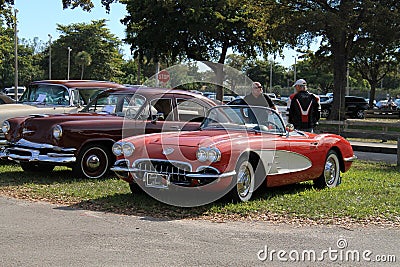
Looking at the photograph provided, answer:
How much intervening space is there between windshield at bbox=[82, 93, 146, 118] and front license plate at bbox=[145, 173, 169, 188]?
120 inches

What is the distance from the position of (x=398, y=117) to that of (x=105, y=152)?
3292 cm

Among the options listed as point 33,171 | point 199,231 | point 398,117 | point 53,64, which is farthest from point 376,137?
point 53,64

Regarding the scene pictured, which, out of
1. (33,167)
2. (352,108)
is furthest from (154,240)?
(352,108)

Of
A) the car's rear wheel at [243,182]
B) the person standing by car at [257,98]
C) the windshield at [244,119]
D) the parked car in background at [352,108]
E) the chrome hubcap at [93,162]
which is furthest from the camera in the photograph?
the parked car in background at [352,108]

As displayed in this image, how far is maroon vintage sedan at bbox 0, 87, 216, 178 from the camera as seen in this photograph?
396 inches

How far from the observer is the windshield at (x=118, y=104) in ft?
35.3

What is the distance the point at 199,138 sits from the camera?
794cm

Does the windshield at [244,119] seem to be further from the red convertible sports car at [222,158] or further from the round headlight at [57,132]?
the round headlight at [57,132]

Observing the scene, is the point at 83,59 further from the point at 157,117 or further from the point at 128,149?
the point at 128,149

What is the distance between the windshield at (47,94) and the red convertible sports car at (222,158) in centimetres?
516

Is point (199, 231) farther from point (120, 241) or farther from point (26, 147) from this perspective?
point (26, 147)

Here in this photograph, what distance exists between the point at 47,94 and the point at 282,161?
6.96 meters

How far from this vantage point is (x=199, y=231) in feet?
21.9

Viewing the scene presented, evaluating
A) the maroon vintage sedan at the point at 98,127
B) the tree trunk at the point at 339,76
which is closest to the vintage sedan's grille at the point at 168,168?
the maroon vintage sedan at the point at 98,127
